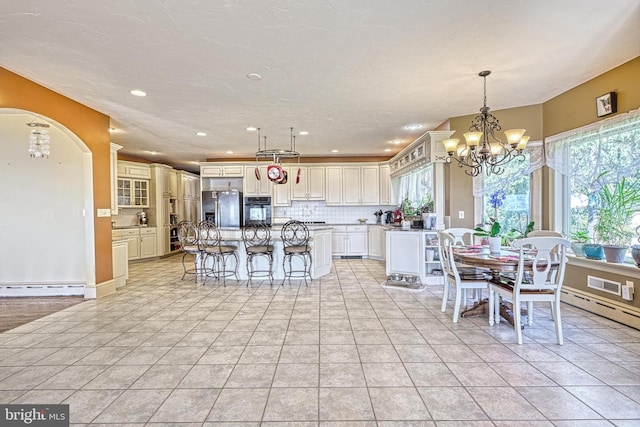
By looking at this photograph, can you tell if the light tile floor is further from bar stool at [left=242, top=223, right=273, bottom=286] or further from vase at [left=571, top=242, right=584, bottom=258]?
bar stool at [left=242, top=223, right=273, bottom=286]

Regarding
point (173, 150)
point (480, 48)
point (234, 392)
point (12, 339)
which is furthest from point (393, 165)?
point (12, 339)

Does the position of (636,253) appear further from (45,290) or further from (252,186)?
(45,290)

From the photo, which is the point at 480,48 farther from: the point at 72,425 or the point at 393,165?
the point at 393,165

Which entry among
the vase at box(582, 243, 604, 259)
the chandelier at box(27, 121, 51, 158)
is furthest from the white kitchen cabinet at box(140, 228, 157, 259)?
the vase at box(582, 243, 604, 259)

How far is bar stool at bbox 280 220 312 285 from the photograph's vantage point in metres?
4.92

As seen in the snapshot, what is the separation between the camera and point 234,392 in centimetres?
203

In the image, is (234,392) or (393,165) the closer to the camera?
(234,392)

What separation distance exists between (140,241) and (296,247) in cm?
454

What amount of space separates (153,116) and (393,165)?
16.7ft

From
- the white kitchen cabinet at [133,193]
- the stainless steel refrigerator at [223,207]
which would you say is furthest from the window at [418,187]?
the white kitchen cabinet at [133,193]

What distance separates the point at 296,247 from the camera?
16.2 feet

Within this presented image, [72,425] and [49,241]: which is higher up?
[49,241]

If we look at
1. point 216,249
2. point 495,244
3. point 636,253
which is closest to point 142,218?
point 216,249

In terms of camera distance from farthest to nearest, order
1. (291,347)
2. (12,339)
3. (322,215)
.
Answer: (322,215), (12,339), (291,347)
